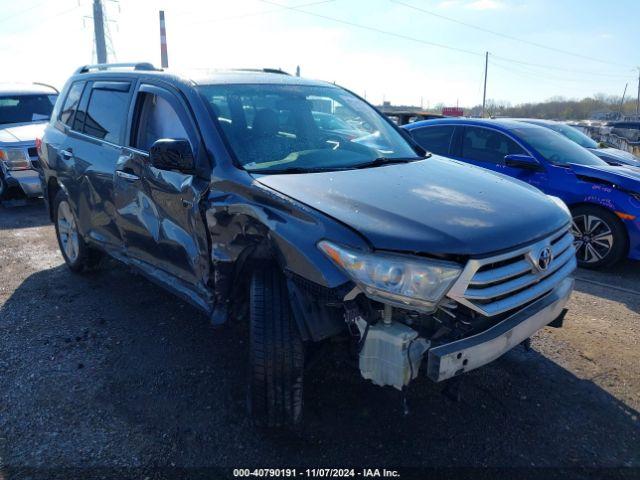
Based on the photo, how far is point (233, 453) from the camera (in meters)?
2.58

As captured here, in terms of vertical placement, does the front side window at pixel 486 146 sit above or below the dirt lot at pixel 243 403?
above

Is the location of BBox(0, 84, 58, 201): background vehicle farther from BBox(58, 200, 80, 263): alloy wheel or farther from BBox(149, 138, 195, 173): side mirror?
BBox(149, 138, 195, 173): side mirror

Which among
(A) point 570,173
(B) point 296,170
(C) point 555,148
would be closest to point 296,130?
(B) point 296,170

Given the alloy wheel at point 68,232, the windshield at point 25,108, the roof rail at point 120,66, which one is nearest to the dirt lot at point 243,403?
the alloy wheel at point 68,232

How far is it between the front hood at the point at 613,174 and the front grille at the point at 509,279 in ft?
10.3

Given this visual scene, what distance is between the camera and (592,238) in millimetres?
5496

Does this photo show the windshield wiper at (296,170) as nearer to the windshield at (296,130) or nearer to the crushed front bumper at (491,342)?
the windshield at (296,130)

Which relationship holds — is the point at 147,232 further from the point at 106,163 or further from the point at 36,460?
the point at 36,460

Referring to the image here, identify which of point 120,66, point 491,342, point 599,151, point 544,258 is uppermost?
point 120,66

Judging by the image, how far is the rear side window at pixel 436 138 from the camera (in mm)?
6703

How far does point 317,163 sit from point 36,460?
7.07 feet

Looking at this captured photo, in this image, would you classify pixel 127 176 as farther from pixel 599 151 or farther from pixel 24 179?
pixel 599 151

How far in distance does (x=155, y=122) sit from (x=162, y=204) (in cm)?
64

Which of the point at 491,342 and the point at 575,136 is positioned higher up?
the point at 575,136
